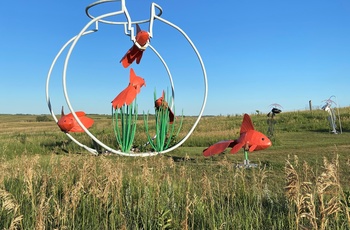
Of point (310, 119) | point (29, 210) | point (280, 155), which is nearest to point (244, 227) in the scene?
point (29, 210)

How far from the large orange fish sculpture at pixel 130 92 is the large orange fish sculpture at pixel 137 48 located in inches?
14.7

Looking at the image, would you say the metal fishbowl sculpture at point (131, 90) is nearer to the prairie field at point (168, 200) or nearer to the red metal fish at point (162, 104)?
the red metal fish at point (162, 104)

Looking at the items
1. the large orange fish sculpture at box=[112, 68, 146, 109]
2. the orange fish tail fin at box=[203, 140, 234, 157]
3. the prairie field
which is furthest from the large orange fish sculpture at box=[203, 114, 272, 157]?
the large orange fish sculpture at box=[112, 68, 146, 109]

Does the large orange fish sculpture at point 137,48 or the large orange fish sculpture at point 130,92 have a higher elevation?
the large orange fish sculpture at point 137,48

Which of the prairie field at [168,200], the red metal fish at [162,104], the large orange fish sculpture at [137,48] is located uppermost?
the large orange fish sculpture at [137,48]

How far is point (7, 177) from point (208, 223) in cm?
330

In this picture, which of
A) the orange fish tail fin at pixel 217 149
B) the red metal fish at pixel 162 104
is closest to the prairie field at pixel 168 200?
the orange fish tail fin at pixel 217 149

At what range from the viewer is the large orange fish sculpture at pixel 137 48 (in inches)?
306

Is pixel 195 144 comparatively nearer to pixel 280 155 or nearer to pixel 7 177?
pixel 280 155

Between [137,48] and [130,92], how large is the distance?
104 centimetres

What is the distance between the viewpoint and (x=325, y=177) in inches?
76.6

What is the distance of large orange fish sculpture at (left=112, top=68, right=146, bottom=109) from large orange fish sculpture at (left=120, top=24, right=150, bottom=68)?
0.37 meters

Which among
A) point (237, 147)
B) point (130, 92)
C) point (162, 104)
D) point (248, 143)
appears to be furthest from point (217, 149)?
point (162, 104)

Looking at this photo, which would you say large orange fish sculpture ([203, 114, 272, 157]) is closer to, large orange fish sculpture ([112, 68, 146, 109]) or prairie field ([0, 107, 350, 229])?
prairie field ([0, 107, 350, 229])
